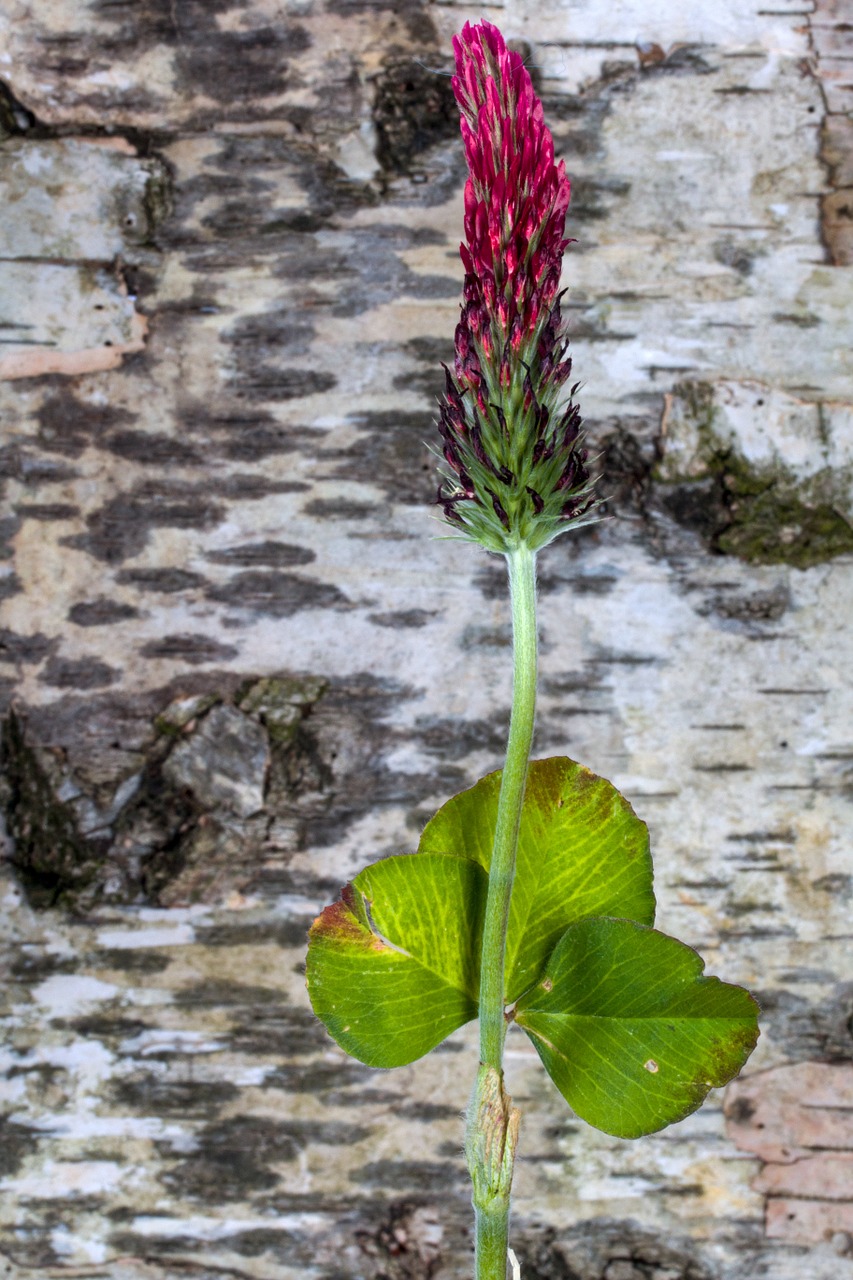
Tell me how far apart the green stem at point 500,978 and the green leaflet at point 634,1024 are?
0.32 ft

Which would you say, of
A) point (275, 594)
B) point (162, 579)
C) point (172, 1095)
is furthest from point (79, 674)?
point (172, 1095)

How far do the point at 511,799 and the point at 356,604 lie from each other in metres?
0.73

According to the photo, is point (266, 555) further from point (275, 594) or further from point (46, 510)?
point (46, 510)

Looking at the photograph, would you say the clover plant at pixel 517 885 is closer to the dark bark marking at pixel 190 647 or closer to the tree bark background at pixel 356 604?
the tree bark background at pixel 356 604

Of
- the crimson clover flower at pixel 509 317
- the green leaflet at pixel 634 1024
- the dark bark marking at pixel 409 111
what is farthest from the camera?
the dark bark marking at pixel 409 111

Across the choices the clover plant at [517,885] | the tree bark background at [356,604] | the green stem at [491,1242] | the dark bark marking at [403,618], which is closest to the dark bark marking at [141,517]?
the tree bark background at [356,604]

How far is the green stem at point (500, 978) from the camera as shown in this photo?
73 cm

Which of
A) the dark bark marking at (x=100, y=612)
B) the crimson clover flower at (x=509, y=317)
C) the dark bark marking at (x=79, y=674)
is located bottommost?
the dark bark marking at (x=79, y=674)

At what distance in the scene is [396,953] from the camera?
0.86 metres

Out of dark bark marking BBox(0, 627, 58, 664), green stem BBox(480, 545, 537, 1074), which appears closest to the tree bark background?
dark bark marking BBox(0, 627, 58, 664)

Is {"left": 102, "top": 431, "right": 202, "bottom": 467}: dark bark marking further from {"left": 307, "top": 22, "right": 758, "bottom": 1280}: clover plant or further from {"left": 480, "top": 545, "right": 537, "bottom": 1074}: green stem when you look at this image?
{"left": 480, "top": 545, "right": 537, "bottom": 1074}: green stem

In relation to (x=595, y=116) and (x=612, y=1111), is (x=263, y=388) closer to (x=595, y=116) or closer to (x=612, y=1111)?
(x=595, y=116)

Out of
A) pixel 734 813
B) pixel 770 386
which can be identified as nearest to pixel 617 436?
pixel 770 386

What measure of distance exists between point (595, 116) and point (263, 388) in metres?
0.63
